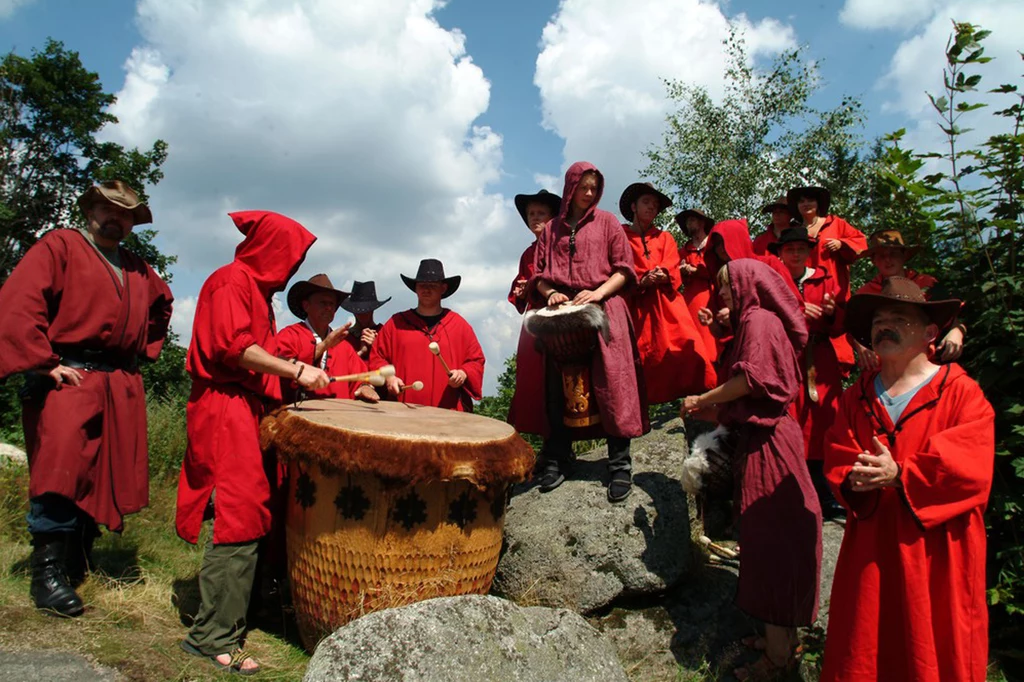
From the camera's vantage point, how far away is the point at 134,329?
4.06m

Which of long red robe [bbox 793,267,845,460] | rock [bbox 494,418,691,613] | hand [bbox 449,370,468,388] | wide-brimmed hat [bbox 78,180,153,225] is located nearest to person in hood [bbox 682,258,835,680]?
rock [bbox 494,418,691,613]

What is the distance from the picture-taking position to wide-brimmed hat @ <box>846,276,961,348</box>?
2795 millimetres

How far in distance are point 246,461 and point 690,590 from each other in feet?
8.92

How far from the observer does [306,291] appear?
5.10m

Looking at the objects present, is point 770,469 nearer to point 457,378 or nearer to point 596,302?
point 596,302

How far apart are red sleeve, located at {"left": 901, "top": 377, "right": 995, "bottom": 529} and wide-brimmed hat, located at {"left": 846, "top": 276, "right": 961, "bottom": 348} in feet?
1.30

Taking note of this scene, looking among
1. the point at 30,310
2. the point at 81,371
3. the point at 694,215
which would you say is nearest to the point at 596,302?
the point at 694,215

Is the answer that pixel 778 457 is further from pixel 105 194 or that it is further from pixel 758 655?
pixel 105 194

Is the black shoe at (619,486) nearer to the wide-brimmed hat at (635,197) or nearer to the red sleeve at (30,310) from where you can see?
the wide-brimmed hat at (635,197)

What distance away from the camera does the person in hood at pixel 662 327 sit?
5.48 m

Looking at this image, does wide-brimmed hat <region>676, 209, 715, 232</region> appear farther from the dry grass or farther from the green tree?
the green tree

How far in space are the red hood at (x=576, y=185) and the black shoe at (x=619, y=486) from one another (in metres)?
1.67

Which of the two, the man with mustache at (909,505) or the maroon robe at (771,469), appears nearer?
the man with mustache at (909,505)

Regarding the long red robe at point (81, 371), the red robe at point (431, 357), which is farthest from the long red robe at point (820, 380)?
the long red robe at point (81, 371)
